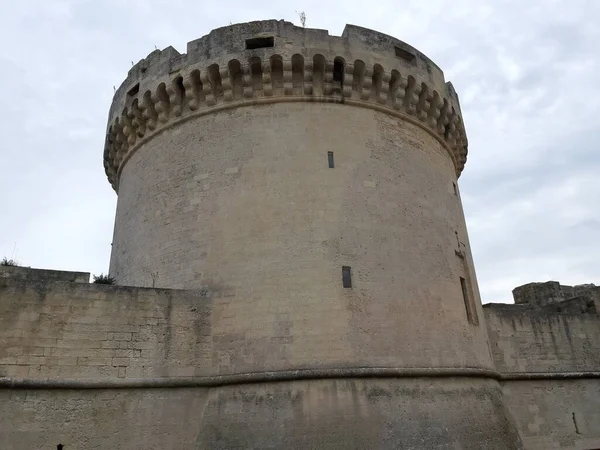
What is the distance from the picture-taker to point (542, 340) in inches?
384

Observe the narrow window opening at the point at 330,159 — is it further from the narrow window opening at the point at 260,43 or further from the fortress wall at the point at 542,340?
the fortress wall at the point at 542,340

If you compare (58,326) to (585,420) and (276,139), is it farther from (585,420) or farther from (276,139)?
(585,420)

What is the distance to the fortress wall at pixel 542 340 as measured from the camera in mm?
9266

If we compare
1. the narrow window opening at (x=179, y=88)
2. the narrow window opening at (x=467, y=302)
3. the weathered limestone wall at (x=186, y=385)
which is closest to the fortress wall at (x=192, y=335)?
the weathered limestone wall at (x=186, y=385)

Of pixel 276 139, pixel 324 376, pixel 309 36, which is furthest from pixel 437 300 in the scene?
pixel 309 36

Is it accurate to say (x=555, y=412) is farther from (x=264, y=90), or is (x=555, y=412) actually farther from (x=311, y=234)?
(x=264, y=90)

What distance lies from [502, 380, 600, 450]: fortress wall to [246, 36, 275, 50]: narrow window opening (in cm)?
756

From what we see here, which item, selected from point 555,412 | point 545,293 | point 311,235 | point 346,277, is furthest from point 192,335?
point 545,293

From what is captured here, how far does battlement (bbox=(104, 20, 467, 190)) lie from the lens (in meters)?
8.11

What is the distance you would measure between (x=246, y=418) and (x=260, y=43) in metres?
6.12

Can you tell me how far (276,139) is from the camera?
26.1ft

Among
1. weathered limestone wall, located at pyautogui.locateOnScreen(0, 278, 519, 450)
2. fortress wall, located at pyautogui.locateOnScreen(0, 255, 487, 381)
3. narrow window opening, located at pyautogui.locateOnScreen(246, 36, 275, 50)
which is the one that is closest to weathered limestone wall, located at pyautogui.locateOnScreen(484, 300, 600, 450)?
weathered limestone wall, located at pyautogui.locateOnScreen(0, 278, 519, 450)

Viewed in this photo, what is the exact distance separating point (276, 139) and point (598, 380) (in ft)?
27.7

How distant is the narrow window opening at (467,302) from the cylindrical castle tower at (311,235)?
0.12 feet
